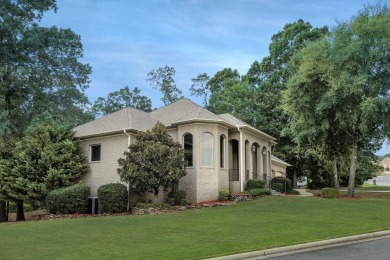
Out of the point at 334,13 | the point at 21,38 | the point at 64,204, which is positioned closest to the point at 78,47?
the point at 21,38

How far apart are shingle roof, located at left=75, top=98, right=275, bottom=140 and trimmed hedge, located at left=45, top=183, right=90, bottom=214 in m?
4.13

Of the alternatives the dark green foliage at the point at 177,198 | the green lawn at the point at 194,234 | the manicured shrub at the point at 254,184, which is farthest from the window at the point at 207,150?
the green lawn at the point at 194,234

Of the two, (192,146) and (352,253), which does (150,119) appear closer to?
(192,146)

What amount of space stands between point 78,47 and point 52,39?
258cm

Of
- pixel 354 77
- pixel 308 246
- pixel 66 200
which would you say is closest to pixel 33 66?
pixel 66 200

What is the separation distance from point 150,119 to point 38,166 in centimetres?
771

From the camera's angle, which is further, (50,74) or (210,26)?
(50,74)

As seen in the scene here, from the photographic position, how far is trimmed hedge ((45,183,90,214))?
2067 centimetres

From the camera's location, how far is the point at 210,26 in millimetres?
19125

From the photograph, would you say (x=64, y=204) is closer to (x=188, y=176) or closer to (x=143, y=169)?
(x=143, y=169)

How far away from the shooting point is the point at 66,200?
20.7 m

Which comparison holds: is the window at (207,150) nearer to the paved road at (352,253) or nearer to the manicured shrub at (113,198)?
the manicured shrub at (113,198)

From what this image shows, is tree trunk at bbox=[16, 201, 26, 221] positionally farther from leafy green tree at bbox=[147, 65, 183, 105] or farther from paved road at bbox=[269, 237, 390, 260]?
leafy green tree at bbox=[147, 65, 183, 105]

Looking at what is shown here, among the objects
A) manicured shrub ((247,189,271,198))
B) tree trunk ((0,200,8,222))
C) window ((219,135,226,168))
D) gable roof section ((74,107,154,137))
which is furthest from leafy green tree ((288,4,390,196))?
tree trunk ((0,200,8,222))
